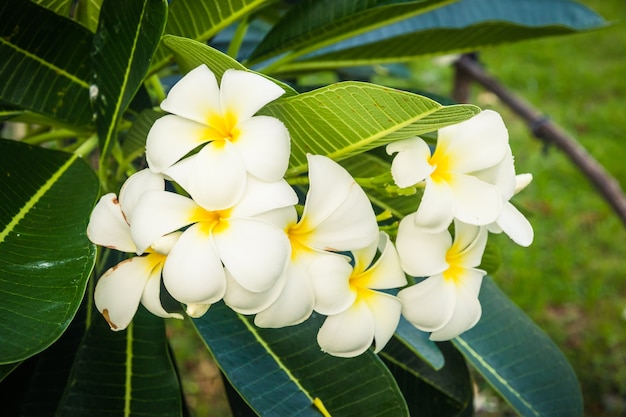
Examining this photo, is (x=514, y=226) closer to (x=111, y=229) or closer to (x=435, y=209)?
(x=435, y=209)

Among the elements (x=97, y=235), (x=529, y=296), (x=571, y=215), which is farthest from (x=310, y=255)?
(x=571, y=215)

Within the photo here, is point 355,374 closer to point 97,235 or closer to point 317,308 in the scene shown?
point 317,308

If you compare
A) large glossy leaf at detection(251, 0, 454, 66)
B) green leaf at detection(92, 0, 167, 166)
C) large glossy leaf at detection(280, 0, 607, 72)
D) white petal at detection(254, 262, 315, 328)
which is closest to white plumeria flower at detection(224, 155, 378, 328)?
white petal at detection(254, 262, 315, 328)

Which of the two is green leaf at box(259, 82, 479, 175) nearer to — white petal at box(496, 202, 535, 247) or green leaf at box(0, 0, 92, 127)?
white petal at box(496, 202, 535, 247)

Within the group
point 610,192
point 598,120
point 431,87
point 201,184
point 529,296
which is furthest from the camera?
point 431,87

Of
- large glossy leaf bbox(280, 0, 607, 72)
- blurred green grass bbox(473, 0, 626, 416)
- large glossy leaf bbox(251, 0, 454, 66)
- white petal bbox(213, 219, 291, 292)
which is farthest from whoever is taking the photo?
blurred green grass bbox(473, 0, 626, 416)

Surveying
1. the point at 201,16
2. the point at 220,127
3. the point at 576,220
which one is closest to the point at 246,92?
the point at 220,127
